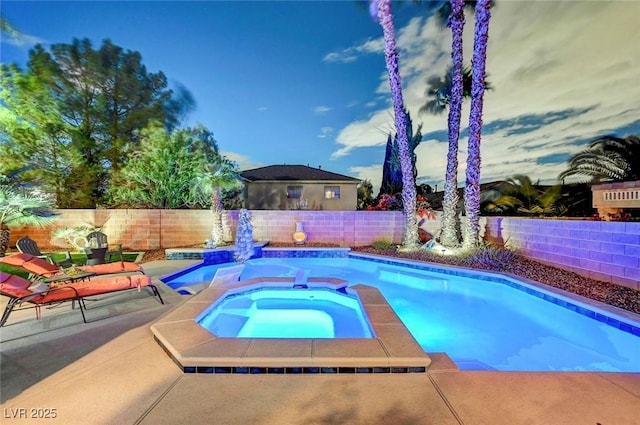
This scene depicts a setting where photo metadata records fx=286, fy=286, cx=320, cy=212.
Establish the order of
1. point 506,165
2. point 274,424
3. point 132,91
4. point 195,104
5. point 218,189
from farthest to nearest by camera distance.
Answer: point 195,104, point 506,165, point 132,91, point 218,189, point 274,424

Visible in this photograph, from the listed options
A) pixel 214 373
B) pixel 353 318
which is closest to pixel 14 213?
pixel 214 373

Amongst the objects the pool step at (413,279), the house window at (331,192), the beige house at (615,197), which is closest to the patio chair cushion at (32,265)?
the pool step at (413,279)

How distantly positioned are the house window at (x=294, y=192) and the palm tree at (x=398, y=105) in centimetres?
1164

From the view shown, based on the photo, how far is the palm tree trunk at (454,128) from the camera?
9.60 metres

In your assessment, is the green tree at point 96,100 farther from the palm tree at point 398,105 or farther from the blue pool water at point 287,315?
the palm tree at point 398,105

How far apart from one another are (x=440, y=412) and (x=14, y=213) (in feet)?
37.9

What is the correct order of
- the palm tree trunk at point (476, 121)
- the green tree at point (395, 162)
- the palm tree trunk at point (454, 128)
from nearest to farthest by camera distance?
1. the palm tree trunk at point (476, 121)
2. the palm tree trunk at point (454, 128)
3. the green tree at point (395, 162)

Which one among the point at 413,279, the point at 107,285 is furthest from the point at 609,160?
the point at 107,285

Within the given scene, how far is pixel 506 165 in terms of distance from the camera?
17.8 metres

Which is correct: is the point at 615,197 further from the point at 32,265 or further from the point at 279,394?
the point at 32,265

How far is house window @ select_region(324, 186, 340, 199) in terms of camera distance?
2144 centimetres

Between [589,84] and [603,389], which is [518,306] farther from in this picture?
[589,84]

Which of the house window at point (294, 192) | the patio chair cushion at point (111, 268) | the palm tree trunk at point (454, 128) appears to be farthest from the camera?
the house window at point (294, 192)

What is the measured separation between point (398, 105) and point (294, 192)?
12490 mm
